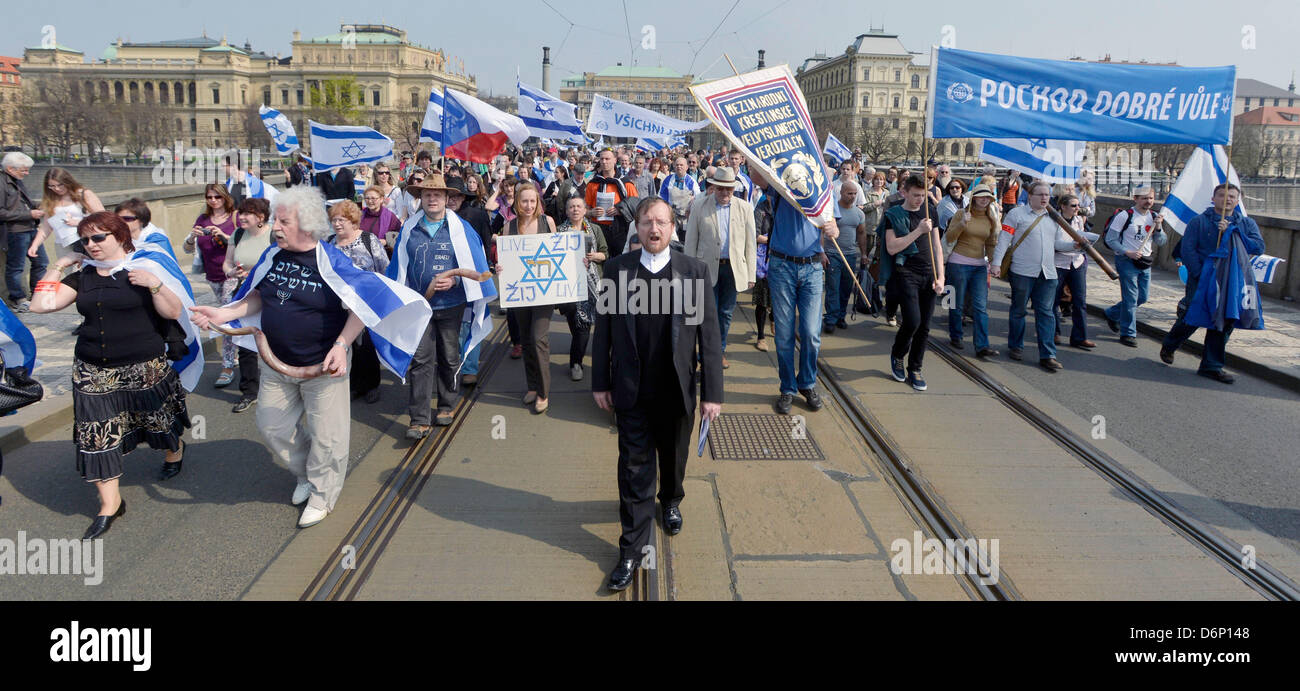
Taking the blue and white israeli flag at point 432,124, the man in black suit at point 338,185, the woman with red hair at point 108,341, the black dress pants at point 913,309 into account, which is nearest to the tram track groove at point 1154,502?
the black dress pants at point 913,309

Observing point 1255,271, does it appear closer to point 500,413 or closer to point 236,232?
point 500,413

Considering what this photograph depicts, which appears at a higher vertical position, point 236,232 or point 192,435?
point 236,232

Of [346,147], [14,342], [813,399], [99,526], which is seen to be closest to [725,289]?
[813,399]

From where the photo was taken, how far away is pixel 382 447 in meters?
5.86

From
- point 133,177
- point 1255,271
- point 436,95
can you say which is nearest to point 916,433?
point 1255,271

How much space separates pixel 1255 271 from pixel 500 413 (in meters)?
7.69

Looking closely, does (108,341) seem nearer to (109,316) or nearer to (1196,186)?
(109,316)

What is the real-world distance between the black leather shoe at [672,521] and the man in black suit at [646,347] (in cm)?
43

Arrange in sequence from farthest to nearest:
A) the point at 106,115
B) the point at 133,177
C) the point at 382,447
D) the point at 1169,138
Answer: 1. the point at 106,115
2. the point at 133,177
3. the point at 1169,138
4. the point at 382,447

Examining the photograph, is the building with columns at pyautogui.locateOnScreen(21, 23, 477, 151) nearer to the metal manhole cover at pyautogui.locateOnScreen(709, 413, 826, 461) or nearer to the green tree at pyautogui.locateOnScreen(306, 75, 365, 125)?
the green tree at pyautogui.locateOnScreen(306, 75, 365, 125)

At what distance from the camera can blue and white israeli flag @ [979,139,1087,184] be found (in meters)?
9.02

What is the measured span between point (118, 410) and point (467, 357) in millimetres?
2807

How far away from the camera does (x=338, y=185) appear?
1448 centimetres
